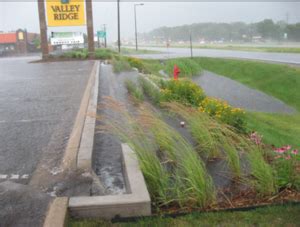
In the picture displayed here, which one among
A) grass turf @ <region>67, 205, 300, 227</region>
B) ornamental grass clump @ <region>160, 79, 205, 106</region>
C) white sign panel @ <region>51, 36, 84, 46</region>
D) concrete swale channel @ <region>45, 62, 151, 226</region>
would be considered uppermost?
white sign panel @ <region>51, 36, 84, 46</region>

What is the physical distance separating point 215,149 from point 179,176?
1.59m

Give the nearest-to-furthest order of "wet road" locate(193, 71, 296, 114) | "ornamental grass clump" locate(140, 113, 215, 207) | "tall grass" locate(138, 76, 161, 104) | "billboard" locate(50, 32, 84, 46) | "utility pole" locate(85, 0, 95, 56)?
"ornamental grass clump" locate(140, 113, 215, 207)
"tall grass" locate(138, 76, 161, 104)
"wet road" locate(193, 71, 296, 114)
"utility pole" locate(85, 0, 95, 56)
"billboard" locate(50, 32, 84, 46)

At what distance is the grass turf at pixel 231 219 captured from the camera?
4309 mm

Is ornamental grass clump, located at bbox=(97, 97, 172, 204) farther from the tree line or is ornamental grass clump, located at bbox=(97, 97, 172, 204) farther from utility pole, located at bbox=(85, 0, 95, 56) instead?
the tree line

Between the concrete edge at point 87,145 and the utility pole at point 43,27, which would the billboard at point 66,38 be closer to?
the utility pole at point 43,27

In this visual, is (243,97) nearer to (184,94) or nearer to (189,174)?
(184,94)

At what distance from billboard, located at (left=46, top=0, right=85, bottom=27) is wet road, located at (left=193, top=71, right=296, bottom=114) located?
54.6ft

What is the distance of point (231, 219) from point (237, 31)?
149566 mm

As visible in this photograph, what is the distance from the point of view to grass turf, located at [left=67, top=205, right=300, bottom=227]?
4309mm

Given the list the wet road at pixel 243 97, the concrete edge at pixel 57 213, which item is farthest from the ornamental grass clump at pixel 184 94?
the concrete edge at pixel 57 213

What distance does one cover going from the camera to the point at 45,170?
234 inches

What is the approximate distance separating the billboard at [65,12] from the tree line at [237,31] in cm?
6696

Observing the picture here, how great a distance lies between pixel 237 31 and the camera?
486ft

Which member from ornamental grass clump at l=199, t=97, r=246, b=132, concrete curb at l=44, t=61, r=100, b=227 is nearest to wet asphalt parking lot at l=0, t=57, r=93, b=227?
concrete curb at l=44, t=61, r=100, b=227
